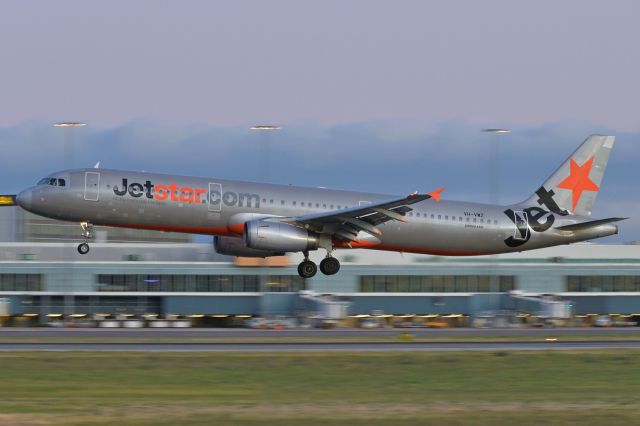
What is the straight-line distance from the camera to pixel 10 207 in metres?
147

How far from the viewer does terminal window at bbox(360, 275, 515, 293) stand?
10850 centimetres

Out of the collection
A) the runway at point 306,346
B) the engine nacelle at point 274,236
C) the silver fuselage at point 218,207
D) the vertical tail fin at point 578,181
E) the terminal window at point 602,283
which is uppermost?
Result: the vertical tail fin at point 578,181

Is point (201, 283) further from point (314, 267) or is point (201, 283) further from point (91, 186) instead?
point (91, 186)

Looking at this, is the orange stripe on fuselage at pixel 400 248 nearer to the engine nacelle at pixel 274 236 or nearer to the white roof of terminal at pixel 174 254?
the engine nacelle at pixel 274 236

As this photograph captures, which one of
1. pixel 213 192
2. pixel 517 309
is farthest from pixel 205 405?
pixel 517 309

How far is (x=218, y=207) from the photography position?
53.6 meters

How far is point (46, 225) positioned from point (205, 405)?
120m

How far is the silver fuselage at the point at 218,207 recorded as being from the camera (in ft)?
173

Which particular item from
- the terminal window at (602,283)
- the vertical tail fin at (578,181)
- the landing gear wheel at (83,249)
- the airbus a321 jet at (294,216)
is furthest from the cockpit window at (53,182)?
the terminal window at (602,283)

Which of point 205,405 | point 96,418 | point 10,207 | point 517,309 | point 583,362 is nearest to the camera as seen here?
point 96,418

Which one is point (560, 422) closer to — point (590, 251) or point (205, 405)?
point (205, 405)

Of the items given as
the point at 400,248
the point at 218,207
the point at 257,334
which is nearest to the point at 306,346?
the point at 400,248

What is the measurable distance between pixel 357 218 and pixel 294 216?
10.3 ft

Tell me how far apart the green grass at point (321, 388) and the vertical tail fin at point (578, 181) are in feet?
41.3
